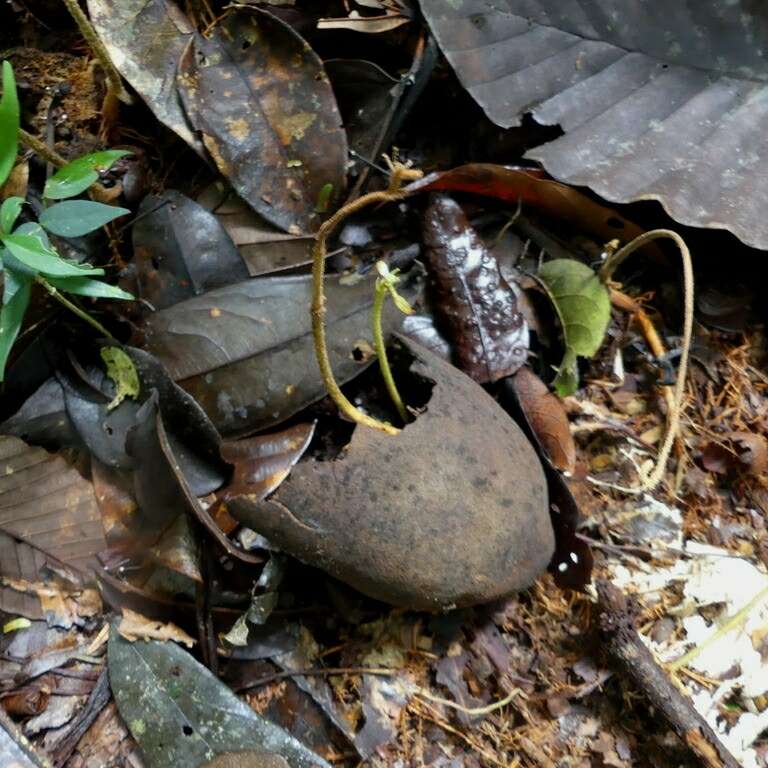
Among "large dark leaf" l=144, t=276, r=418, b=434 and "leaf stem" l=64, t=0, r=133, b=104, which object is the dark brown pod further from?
"leaf stem" l=64, t=0, r=133, b=104

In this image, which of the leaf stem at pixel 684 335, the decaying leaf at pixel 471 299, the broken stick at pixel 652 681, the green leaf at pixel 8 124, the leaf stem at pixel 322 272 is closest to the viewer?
the leaf stem at pixel 322 272

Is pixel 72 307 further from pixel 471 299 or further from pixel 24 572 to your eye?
pixel 471 299

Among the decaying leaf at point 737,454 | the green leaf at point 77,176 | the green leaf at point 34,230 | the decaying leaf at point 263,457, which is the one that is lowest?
the decaying leaf at point 737,454

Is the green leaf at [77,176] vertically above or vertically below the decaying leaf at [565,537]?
above

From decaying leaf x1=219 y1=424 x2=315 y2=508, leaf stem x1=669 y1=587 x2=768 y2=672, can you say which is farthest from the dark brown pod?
leaf stem x1=669 y1=587 x2=768 y2=672

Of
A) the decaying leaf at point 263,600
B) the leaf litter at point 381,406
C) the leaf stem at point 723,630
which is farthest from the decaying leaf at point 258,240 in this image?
the leaf stem at point 723,630

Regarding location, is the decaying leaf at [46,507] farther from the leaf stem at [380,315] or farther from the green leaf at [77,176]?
the leaf stem at [380,315]

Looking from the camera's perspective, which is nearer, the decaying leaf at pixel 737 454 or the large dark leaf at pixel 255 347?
the large dark leaf at pixel 255 347

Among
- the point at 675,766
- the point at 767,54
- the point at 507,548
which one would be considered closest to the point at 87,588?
the point at 507,548
